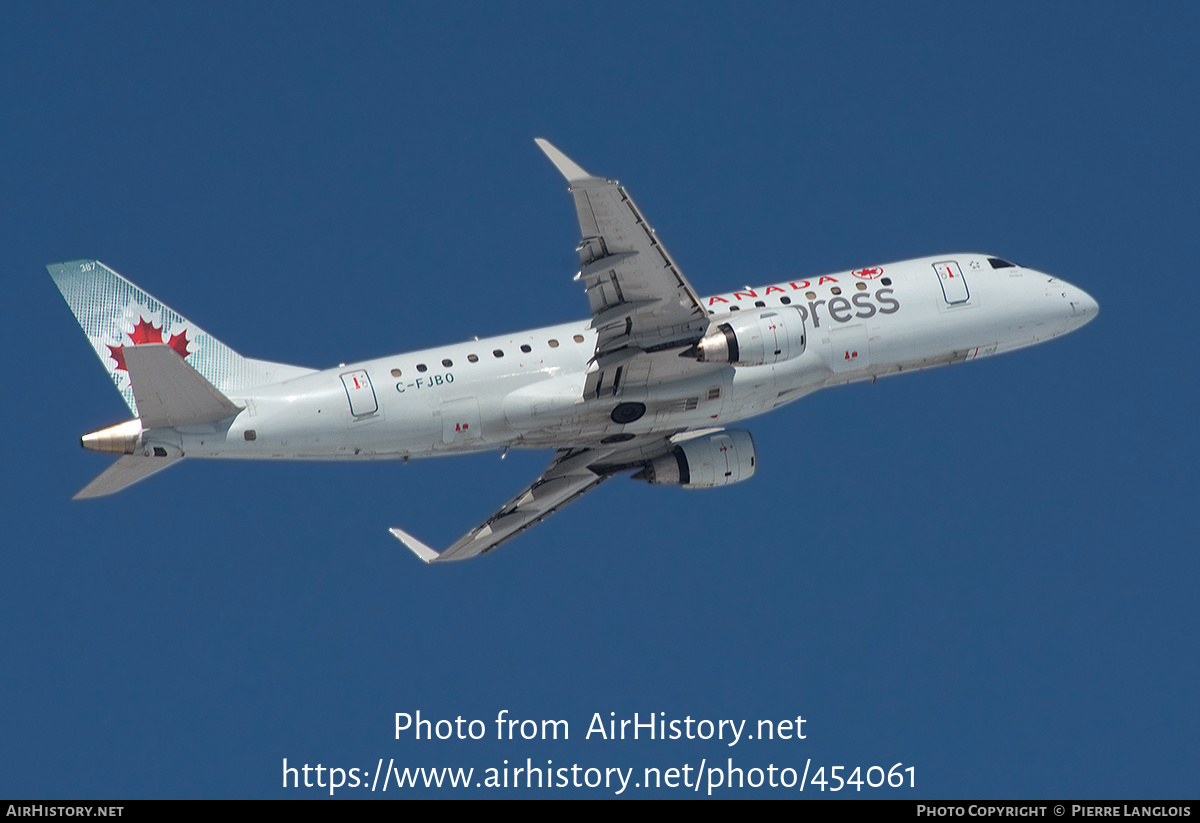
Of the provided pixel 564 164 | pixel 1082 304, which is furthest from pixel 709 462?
pixel 564 164

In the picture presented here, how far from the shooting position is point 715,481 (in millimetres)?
46500

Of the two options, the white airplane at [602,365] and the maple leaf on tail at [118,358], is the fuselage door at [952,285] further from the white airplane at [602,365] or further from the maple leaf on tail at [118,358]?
the maple leaf on tail at [118,358]

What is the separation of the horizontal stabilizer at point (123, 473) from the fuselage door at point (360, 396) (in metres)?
4.56

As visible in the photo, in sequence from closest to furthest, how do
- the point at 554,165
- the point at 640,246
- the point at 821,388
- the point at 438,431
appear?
1. the point at 554,165
2. the point at 640,246
3. the point at 438,431
4. the point at 821,388

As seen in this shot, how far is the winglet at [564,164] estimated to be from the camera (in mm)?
33844

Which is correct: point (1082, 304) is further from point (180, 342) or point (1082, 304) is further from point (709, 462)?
point (180, 342)

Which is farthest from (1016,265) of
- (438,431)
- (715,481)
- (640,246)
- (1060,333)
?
(438,431)

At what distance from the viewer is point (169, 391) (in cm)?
3791

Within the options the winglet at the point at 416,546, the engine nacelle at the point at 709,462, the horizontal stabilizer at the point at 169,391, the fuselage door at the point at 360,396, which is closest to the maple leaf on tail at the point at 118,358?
the horizontal stabilizer at the point at 169,391

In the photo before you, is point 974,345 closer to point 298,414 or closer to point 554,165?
point 554,165

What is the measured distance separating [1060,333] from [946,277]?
14.7 ft

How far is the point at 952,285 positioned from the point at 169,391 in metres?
22.5

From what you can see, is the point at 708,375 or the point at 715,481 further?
the point at 715,481

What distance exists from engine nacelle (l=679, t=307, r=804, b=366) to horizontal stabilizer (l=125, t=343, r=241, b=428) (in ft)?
39.9
